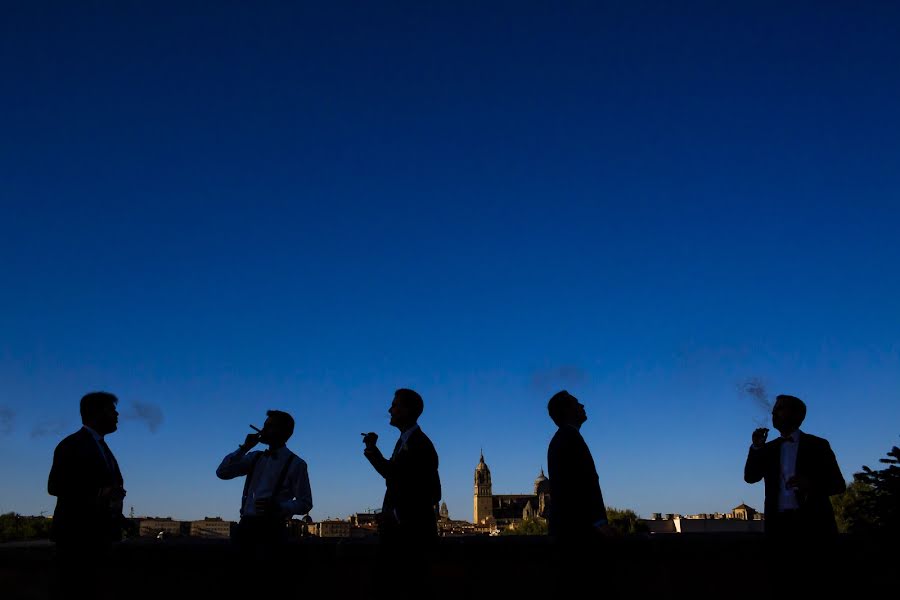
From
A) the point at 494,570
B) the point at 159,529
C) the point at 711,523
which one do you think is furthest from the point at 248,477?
the point at 711,523

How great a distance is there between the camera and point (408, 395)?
5770mm

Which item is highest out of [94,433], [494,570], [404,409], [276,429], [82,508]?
[404,409]

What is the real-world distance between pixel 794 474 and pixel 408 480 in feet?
10.1

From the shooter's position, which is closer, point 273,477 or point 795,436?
point 273,477

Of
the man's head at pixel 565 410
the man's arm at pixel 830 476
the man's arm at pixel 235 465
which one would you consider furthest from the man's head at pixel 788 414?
the man's arm at pixel 235 465

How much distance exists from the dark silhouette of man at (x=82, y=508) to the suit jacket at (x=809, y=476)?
4.99 metres

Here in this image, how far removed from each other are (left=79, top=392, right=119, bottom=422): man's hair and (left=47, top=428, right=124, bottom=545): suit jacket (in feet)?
0.81

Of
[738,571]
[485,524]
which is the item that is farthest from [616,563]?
[485,524]

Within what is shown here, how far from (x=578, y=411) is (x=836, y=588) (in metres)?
2.31

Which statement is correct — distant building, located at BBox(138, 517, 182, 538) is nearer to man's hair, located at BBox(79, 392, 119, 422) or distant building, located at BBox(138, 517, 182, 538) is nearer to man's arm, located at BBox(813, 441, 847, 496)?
man's hair, located at BBox(79, 392, 119, 422)

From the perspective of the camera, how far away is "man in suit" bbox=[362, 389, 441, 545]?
17.5 feet

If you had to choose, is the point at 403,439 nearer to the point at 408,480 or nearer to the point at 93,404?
the point at 408,480

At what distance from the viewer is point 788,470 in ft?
19.4

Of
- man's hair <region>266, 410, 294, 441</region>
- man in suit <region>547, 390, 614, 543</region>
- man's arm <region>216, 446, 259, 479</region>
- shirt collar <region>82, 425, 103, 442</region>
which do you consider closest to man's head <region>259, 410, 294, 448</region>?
man's hair <region>266, 410, 294, 441</region>
